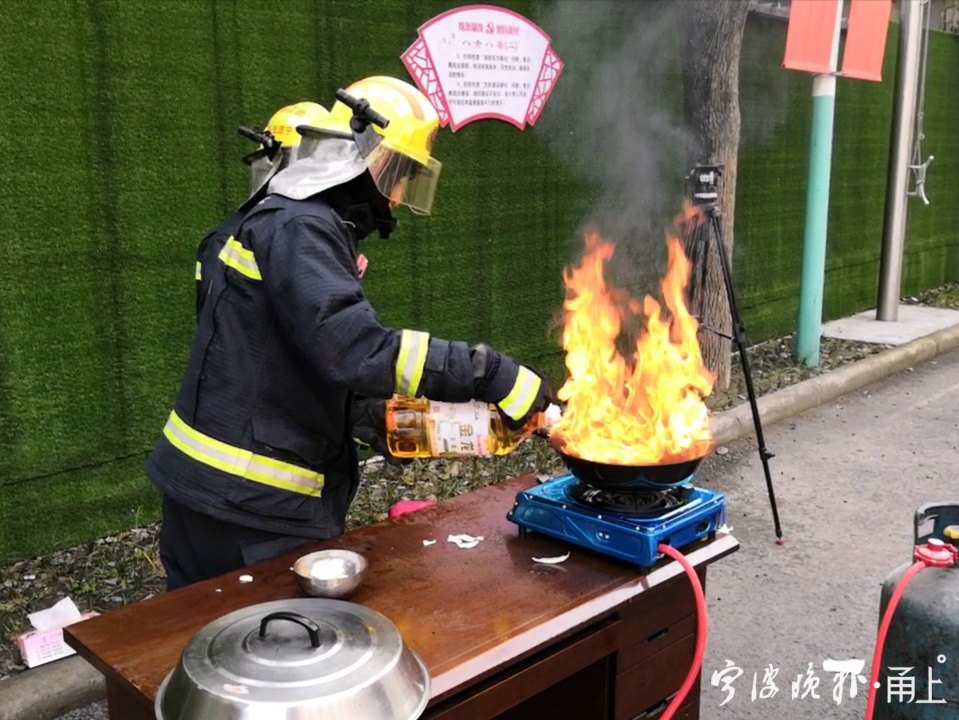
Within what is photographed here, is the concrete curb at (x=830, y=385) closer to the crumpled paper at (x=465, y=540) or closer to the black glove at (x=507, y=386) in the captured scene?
the crumpled paper at (x=465, y=540)

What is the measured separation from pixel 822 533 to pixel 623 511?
3043mm

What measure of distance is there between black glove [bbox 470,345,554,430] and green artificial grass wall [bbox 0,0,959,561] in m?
2.69

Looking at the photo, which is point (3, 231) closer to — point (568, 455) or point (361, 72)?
point (361, 72)

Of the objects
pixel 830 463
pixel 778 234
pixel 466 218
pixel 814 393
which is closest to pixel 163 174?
pixel 466 218

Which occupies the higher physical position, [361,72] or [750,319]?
[361,72]

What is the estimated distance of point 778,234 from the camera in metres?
9.16

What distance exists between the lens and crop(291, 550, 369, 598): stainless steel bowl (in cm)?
230

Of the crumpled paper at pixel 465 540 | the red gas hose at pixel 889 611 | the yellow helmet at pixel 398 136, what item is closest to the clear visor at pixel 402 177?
the yellow helmet at pixel 398 136

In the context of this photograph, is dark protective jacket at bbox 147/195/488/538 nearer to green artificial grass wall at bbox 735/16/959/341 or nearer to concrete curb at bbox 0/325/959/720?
concrete curb at bbox 0/325/959/720

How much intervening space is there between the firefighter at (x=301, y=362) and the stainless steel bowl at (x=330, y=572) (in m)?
0.30

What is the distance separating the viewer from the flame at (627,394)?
275 centimetres

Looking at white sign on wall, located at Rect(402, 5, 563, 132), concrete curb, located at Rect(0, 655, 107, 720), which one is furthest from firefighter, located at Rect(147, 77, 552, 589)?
white sign on wall, located at Rect(402, 5, 563, 132)

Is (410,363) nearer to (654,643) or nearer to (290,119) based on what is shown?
(654,643)

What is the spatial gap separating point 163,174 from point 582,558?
3146 millimetres
